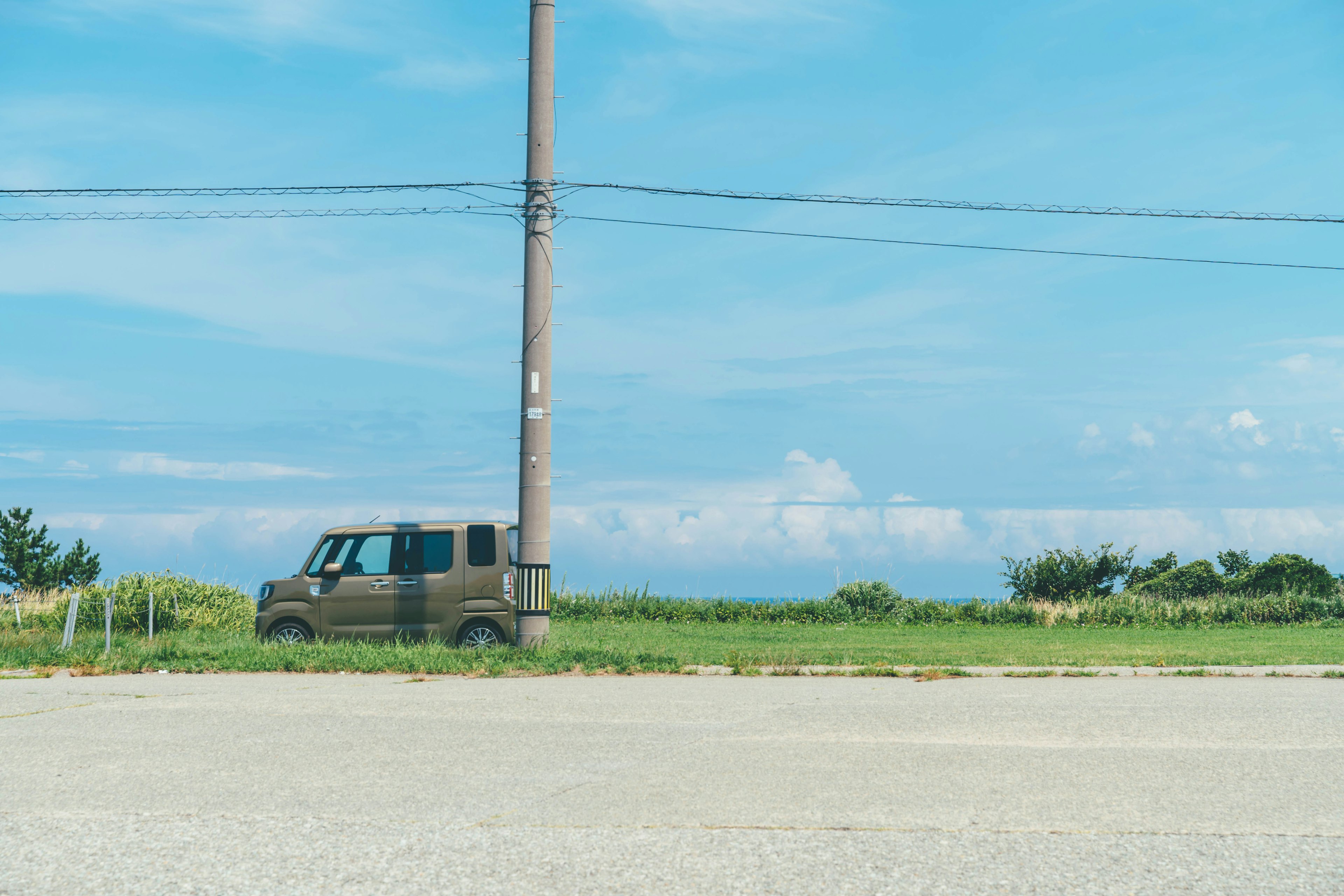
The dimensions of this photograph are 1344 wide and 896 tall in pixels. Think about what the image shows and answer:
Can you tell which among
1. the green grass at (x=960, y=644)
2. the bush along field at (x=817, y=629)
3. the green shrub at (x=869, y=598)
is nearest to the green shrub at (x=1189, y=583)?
the bush along field at (x=817, y=629)

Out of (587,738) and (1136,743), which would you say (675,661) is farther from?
(1136,743)

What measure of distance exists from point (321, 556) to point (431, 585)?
177cm

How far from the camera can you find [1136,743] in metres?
7.20

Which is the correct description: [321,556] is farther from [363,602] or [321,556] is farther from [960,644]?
[960,644]

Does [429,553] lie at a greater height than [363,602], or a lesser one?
greater

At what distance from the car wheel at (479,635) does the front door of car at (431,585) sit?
0.15m

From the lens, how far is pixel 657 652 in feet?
45.3

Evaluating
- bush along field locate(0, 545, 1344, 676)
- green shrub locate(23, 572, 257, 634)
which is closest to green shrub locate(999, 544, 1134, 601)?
bush along field locate(0, 545, 1344, 676)

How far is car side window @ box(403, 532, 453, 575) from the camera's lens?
1452 centimetres

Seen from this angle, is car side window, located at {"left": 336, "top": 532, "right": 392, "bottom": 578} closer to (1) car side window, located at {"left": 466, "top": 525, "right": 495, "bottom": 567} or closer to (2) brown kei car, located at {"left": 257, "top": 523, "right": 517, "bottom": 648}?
(2) brown kei car, located at {"left": 257, "top": 523, "right": 517, "bottom": 648}

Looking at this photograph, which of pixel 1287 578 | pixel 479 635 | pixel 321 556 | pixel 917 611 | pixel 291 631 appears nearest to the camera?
pixel 479 635

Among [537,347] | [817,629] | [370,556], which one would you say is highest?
[537,347]

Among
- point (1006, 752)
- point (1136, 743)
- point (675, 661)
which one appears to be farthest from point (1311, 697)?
point (675, 661)

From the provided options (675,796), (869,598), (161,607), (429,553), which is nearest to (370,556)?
(429,553)
